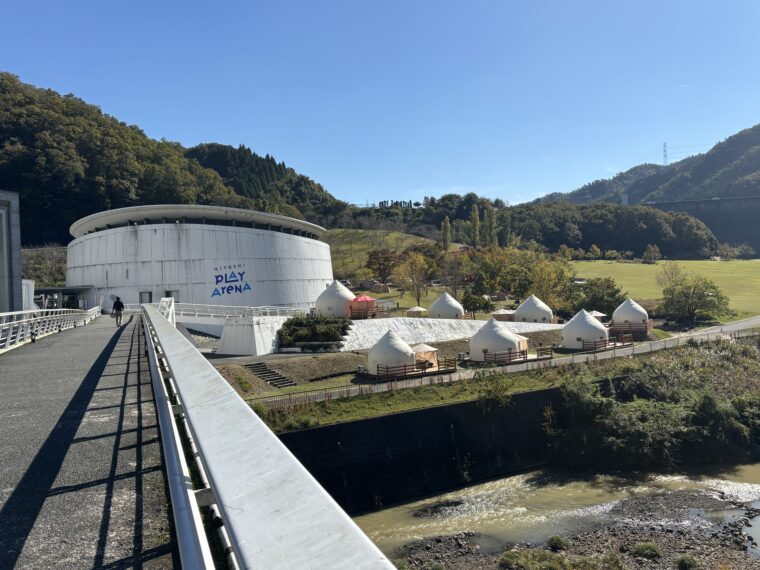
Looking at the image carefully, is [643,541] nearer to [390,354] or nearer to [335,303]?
[390,354]

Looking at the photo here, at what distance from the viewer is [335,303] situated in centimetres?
4494

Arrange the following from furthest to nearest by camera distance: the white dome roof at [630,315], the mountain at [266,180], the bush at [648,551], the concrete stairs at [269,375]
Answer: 1. the mountain at [266,180]
2. the white dome roof at [630,315]
3. the concrete stairs at [269,375]
4. the bush at [648,551]

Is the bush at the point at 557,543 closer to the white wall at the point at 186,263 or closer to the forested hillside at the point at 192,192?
the white wall at the point at 186,263

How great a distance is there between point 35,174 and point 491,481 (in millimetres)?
85863

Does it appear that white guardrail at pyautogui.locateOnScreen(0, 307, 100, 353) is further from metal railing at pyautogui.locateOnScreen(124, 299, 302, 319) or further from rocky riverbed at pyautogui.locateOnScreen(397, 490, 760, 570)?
rocky riverbed at pyautogui.locateOnScreen(397, 490, 760, 570)

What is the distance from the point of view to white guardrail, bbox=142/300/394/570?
5.21 ft

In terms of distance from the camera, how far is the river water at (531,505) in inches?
827

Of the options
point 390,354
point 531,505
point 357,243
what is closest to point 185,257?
point 390,354

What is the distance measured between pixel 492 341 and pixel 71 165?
249 ft

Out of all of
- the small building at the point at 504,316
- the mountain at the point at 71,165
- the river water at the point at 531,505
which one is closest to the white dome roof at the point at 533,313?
the small building at the point at 504,316

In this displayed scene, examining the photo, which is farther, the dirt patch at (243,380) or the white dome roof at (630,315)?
the white dome roof at (630,315)

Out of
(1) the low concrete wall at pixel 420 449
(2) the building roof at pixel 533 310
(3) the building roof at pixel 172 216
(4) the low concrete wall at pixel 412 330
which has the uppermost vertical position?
(3) the building roof at pixel 172 216

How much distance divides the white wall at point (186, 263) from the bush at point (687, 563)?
4419 centimetres

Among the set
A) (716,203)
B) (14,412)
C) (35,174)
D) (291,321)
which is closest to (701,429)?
(291,321)
